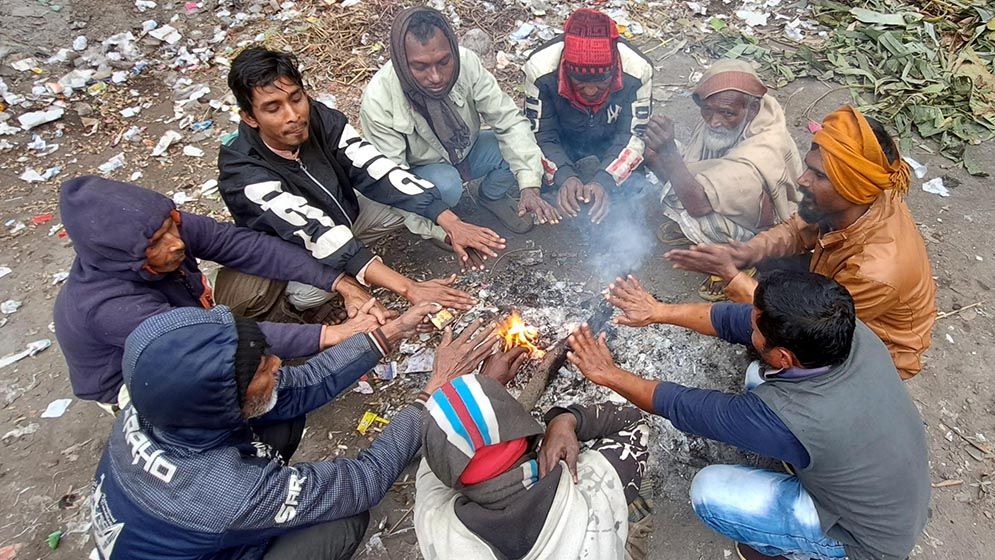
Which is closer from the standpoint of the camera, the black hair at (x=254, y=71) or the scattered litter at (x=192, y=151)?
the black hair at (x=254, y=71)

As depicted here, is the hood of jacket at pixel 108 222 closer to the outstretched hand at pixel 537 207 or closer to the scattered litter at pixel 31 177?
the outstretched hand at pixel 537 207

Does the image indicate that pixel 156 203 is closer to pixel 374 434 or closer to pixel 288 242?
pixel 288 242

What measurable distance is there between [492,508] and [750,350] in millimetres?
2533

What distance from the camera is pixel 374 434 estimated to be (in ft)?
12.3

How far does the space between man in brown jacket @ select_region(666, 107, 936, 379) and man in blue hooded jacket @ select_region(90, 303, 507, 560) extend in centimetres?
263

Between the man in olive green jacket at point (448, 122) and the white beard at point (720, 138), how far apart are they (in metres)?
1.38

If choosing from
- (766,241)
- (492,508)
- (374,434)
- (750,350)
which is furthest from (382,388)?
(766,241)

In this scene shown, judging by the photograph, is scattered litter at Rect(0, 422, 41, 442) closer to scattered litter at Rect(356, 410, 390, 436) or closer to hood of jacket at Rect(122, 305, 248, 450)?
scattered litter at Rect(356, 410, 390, 436)

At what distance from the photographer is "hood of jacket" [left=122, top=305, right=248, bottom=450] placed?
6.71ft

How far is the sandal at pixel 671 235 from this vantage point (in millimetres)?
4828

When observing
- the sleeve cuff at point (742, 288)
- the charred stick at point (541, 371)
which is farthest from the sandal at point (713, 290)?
the charred stick at point (541, 371)

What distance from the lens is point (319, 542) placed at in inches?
107

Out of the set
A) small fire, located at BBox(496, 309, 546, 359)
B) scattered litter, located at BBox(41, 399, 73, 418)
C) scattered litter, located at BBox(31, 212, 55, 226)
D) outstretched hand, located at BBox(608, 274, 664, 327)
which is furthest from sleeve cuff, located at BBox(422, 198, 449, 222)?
scattered litter, located at BBox(31, 212, 55, 226)

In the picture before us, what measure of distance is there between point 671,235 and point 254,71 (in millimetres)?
3451
